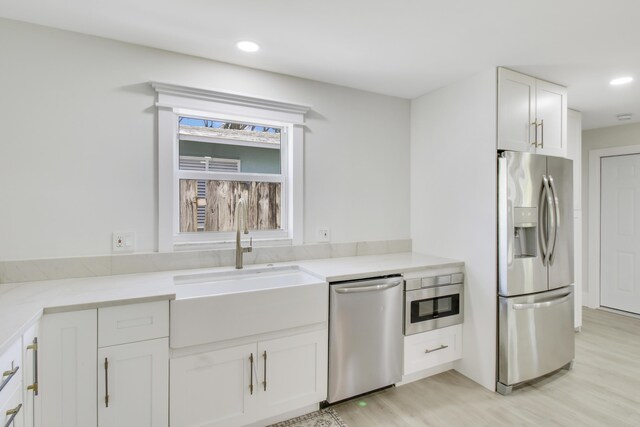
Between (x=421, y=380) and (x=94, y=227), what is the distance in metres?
2.58

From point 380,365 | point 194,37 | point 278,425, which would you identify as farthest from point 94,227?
point 380,365

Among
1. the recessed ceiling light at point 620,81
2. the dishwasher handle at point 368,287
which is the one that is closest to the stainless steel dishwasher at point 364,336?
the dishwasher handle at point 368,287

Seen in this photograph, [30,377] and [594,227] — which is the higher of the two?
[594,227]

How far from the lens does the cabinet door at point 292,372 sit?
6.07 ft

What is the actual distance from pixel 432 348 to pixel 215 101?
2460mm

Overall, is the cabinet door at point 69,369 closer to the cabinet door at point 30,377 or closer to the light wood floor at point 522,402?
the cabinet door at point 30,377

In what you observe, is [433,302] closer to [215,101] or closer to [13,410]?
[215,101]

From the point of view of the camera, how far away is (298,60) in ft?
7.52

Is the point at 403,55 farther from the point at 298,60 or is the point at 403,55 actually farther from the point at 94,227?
the point at 94,227

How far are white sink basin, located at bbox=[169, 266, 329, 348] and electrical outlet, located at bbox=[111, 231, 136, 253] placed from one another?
15.5 inches

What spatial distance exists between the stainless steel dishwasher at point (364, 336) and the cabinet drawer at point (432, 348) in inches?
4.5

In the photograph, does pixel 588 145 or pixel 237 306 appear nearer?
pixel 237 306

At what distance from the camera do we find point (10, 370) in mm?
1133

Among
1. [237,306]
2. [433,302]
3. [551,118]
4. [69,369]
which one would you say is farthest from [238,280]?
[551,118]
